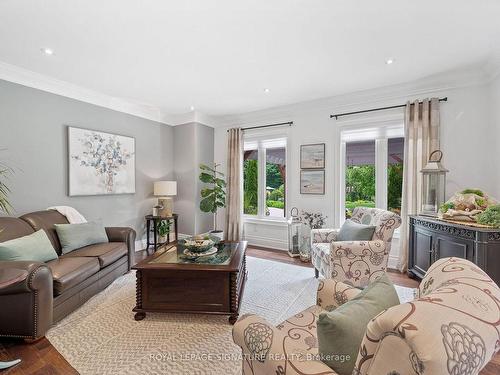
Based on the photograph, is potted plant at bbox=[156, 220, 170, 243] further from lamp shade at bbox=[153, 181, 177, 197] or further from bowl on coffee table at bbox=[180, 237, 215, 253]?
bowl on coffee table at bbox=[180, 237, 215, 253]

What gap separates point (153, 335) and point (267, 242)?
299 cm

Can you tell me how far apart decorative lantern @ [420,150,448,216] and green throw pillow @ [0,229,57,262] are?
4284mm

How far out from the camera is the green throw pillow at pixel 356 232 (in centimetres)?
264

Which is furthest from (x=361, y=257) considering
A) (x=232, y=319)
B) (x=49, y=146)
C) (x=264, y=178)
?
(x=49, y=146)

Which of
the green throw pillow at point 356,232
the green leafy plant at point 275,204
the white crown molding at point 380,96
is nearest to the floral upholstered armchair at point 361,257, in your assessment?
the green throw pillow at point 356,232

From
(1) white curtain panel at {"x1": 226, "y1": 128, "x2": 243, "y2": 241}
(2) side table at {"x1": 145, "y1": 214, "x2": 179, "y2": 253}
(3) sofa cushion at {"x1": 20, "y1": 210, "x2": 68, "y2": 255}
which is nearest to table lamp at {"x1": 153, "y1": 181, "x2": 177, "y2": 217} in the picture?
(2) side table at {"x1": 145, "y1": 214, "x2": 179, "y2": 253}

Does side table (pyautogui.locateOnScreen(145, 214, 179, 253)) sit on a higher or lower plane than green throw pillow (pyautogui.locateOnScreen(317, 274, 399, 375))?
lower

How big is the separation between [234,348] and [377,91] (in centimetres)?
374

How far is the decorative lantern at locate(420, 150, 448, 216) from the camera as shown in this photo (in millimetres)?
2955

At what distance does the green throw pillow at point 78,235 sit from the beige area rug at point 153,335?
0.64 m

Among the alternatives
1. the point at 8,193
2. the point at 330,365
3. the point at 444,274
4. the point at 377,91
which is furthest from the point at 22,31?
the point at 377,91

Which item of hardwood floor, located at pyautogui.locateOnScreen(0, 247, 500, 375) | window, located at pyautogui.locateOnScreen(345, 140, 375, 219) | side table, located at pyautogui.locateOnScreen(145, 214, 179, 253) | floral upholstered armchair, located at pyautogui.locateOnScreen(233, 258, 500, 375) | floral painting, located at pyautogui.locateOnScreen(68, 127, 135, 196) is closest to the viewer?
floral upholstered armchair, located at pyautogui.locateOnScreen(233, 258, 500, 375)

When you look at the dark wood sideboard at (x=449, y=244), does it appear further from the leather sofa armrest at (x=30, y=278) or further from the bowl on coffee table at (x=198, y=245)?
the leather sofa armrest at (x=30, y=278)

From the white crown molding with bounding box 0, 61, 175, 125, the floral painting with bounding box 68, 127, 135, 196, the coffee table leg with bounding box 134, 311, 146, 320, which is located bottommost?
the coffee table leg with bounding box 134, 311, 146, 320
